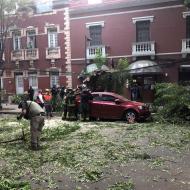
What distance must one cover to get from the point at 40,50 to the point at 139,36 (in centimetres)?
894

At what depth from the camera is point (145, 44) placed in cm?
3219

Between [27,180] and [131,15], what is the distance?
24.4m

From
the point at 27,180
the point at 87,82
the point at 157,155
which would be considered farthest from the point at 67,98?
the point at 27,180

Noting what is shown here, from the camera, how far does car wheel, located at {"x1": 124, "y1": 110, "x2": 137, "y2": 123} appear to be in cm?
2136

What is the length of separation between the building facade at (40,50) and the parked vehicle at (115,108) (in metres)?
12.6

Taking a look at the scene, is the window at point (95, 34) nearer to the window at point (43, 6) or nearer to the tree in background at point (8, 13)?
the window at point (43, 6)

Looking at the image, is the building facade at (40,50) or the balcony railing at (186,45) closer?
the balcony railing at (186,45)

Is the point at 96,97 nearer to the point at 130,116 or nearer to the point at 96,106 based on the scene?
the point at 96,106

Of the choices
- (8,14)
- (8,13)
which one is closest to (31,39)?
(8,14)

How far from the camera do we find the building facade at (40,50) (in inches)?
1404

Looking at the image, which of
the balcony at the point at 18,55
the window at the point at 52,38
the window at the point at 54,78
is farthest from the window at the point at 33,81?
the window at the point at 52,38

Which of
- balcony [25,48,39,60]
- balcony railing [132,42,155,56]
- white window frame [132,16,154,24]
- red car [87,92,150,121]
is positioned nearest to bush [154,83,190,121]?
red car [87,92,150,121]

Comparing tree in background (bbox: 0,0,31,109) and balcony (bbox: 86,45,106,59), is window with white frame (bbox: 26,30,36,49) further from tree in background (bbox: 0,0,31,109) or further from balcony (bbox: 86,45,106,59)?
balcony (bbox: 86,45,106,59)

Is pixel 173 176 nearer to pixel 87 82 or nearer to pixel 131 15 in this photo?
pixel 87 82
